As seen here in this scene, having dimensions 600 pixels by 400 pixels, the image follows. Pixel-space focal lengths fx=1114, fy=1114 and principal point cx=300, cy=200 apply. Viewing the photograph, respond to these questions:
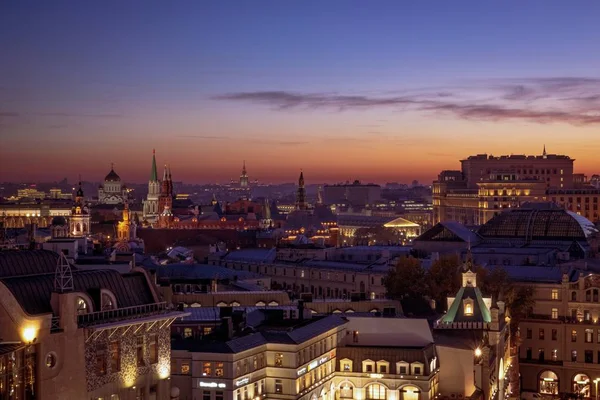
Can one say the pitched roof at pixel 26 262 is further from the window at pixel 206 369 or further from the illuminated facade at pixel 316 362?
the illuminated facade at pixel 316 362

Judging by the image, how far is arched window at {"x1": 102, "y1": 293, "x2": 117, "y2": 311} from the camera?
53594 mm

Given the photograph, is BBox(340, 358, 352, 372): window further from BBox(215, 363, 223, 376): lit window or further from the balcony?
the balcony

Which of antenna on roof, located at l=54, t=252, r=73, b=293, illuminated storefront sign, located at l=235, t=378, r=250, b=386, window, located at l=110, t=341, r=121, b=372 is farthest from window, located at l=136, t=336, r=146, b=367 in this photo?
illuminated storefront sign, located at l=235, t=378, r=250, b=386

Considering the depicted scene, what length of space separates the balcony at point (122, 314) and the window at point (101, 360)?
1.32 meters

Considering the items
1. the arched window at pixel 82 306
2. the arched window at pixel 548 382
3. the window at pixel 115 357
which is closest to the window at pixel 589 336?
the arched window at pixel 548 382

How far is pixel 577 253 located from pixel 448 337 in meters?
63.5

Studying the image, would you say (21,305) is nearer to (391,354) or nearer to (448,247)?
(391,354)

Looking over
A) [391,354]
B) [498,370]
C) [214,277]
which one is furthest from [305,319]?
[214,277]

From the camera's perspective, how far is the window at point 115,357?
53.6 m

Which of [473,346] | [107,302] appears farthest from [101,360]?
[473,346]

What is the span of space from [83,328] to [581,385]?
8423cm

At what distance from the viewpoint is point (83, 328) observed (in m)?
51.0

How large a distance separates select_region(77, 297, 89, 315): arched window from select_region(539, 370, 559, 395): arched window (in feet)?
271

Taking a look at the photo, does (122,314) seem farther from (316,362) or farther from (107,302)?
(316,362)
